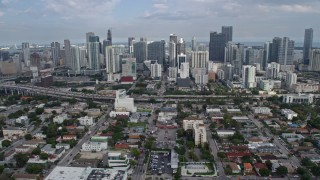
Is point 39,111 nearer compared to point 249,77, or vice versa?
point 39,111

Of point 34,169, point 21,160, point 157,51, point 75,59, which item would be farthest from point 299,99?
point 75,59

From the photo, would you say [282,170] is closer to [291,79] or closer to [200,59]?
[291,79]

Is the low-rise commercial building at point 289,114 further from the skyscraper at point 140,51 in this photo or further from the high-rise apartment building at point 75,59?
the high-rise apartment building at point 75,59

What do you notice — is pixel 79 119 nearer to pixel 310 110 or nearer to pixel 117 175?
pixel 117 175

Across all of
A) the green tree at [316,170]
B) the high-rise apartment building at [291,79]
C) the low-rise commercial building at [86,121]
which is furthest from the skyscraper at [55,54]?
the green tree at [316,170]

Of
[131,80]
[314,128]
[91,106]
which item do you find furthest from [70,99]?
[314,128]

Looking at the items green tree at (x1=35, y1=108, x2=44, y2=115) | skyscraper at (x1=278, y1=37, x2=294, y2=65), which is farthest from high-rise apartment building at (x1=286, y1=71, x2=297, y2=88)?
green tree at (x1=35, y1=108, x2=44, y2=115)
